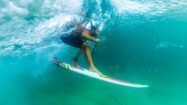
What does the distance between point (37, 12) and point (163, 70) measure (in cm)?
2504

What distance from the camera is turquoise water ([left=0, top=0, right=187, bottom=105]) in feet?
55.9

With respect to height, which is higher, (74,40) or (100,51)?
(100,51)

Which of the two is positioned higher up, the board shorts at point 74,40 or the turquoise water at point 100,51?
the turquoise water at point 100,51

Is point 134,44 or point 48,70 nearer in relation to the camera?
point 134,44

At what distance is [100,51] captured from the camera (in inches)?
1248

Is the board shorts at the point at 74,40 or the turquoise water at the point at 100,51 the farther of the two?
the turquoise water at the point at 100,51

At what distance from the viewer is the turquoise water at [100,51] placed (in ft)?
55.9

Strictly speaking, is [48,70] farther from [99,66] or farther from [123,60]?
[123,60]

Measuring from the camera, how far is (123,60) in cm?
3638

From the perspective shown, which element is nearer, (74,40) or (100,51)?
(74,40)

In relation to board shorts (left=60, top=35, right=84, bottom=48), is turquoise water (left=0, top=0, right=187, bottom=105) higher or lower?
higher

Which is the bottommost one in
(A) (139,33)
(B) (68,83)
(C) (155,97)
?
(C) (155,97)

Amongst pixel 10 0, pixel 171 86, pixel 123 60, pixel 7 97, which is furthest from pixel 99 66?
pixel 10 0

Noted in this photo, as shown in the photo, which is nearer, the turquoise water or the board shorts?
the board shorts
